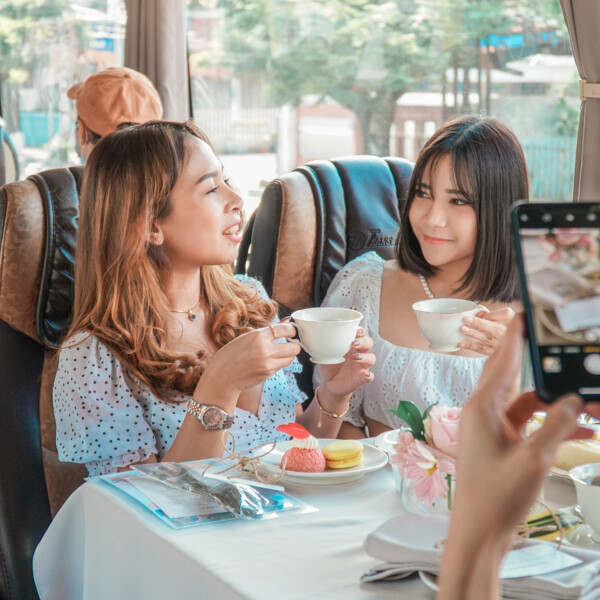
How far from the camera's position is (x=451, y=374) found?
83.3 inches

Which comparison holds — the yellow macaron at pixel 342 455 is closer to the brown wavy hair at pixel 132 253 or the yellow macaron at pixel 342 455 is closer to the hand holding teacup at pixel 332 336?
the hand holding teacup at pixel 332 336

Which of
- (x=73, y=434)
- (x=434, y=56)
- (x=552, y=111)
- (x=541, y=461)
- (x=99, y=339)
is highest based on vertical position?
(x=434, y=56)

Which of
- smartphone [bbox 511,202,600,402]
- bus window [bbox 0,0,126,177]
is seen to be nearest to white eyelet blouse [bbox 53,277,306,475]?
smartphone [bbox 511,202,600,402]

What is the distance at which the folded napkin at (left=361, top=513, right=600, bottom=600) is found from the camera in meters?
0.96

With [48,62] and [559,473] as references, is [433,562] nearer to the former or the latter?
[559,473]

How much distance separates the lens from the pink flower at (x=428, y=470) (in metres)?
1.17

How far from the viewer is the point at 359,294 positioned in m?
2.27

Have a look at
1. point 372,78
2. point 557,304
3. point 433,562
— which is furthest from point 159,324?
point 372,78

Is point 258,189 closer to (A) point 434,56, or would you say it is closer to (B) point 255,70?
(B) point 255,70

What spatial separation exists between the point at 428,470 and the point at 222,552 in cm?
30

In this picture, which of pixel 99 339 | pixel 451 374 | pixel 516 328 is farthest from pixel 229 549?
pixel 451 374

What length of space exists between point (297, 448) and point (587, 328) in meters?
0.75

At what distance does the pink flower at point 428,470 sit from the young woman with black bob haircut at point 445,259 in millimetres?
876

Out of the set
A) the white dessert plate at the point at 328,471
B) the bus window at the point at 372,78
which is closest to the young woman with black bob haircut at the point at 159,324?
the white dessert plate at the point at 328,471
